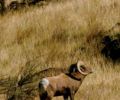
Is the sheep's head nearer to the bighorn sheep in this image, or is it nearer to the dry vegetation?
the bighorn sheep

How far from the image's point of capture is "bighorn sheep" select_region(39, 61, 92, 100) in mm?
8695

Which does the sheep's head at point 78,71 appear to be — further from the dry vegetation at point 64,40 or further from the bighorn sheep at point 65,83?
the dry vegetation at point 64,40

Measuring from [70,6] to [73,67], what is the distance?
5.99m

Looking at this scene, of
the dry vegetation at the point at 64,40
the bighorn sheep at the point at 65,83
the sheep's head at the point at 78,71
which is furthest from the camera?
the dry vegetation at the point at 64,40

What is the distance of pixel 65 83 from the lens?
8.93 metres

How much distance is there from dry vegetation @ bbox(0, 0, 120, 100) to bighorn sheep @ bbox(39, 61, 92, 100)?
2.15 feet

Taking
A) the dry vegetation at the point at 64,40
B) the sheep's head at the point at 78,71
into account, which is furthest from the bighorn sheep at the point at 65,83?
the dry vegetation at the point at 64,40

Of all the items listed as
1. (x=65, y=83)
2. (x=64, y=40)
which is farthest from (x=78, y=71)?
(x=64, y=40)

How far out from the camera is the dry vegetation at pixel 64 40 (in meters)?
10.6

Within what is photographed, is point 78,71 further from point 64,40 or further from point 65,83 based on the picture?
point 64,40

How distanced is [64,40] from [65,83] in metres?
4.14

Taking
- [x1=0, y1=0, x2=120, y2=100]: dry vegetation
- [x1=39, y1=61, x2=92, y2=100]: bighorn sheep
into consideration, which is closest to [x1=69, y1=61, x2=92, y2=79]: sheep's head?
[x1=39, y1=61, x2=92, y2=100]: bighorn sheep

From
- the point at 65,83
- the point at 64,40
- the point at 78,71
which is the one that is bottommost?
the point at 64,40

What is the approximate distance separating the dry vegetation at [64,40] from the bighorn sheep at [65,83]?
65 centimetres
